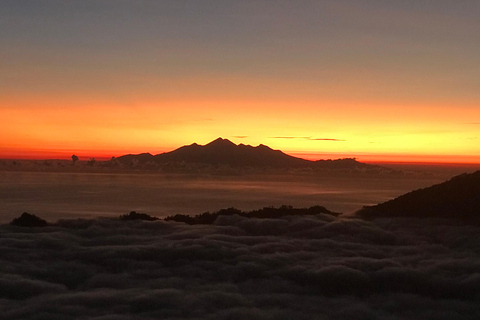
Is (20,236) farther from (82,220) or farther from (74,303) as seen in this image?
(74,303)

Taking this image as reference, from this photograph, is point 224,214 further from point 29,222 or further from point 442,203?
point 442,203

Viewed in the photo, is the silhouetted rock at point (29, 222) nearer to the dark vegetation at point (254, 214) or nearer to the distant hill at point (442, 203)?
the dark vegetation at point (254, 214)

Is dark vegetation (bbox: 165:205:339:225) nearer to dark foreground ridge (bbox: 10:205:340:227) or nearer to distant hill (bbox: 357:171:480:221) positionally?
dark foreground ridge (bbox: 10:205:340:227)

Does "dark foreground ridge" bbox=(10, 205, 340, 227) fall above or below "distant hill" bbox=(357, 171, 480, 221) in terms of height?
below

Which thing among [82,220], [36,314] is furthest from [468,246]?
[82,220]

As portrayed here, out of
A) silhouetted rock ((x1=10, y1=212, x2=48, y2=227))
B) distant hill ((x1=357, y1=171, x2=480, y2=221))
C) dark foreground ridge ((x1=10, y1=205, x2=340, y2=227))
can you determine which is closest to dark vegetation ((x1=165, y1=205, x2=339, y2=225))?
dark foreground ridge ((x1=10, y1=205, x2=340, y2=227))

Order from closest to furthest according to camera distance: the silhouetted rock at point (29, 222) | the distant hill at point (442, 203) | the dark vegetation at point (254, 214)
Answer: the silhouetted rock at point (29, 222) → the distant hill at point (442, 203) → the dark vegetation at point (254, 214)

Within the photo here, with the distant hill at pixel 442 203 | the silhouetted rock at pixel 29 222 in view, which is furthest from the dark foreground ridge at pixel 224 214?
the distant hill at pixel 442 203

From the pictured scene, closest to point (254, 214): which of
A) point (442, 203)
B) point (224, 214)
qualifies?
point (224, 214)

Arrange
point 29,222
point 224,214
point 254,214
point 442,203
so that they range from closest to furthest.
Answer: point 29,222, point 442,203, point 254,214, point 224,214
